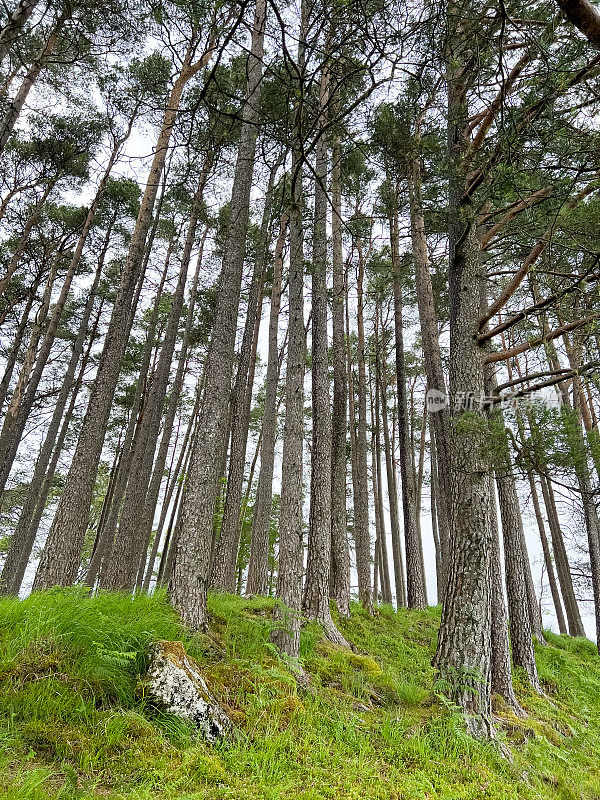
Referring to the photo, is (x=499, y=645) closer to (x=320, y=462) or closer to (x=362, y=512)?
(x=320, y=462)

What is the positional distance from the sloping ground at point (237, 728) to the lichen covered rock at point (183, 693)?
0.07m

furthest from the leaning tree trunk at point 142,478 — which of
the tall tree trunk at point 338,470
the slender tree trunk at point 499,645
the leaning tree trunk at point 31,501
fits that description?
the slender tree trunk at point 499,645

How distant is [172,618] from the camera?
12.2 ft

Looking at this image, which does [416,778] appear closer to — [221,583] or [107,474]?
[221,583]

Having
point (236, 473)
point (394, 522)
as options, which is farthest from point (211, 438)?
point (394, 522)

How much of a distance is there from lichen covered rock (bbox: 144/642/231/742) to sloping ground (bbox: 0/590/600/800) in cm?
7

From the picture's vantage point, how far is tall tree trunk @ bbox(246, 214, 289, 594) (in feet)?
28.2

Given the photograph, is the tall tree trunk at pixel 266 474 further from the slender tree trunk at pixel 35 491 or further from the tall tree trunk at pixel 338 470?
the slender tree trunk at pixel 35 491

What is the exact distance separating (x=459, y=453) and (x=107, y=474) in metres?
18.8

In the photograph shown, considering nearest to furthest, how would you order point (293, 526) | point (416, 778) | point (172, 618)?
point (416, 778) < point (172, 618) < point (293, 526)

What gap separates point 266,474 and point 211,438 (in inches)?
207

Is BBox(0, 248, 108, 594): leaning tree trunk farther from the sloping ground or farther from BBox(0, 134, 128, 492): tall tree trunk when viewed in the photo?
the sloping ground

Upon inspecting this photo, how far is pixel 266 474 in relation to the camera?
9695mm

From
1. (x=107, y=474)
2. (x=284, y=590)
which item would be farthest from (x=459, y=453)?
(x=107, y=474)
